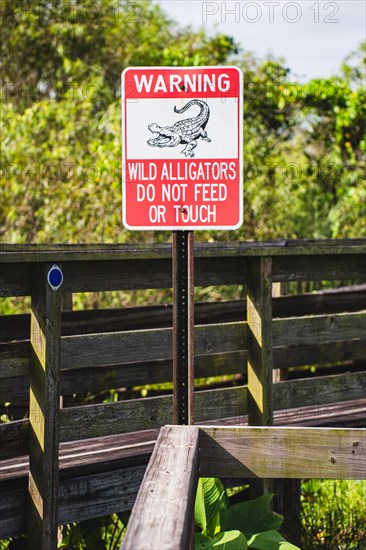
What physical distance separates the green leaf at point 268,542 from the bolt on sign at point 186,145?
1187 millimetres

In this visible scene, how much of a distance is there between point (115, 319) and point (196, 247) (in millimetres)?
899

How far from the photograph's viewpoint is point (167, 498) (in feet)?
6.10

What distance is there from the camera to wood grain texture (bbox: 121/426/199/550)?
161 cm

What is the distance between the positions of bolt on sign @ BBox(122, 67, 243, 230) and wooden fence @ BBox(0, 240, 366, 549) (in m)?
0.69

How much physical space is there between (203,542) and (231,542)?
10cm

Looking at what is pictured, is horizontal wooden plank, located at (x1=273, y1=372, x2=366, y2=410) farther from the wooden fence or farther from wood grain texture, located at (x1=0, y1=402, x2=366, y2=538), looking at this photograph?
wood grain texture, located at (x1=0, y1=402, x2=366, y2=538)

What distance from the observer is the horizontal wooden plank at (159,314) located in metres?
4.39

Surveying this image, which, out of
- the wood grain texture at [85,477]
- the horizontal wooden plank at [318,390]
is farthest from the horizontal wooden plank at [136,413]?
the horizontal wooden plank at [318,390]

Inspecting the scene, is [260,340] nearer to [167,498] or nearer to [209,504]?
[209,504]

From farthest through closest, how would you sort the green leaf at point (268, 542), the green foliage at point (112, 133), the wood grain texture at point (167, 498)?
A: the green foliage at point (112, 133), the green leaf at point (268, 542), the wood grain texture at point (167, 498)

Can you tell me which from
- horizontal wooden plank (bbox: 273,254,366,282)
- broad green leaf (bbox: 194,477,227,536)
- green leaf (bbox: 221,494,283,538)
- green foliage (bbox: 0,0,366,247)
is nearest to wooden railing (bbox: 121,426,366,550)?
broad green leaf (bbox: 194,477,227,536)

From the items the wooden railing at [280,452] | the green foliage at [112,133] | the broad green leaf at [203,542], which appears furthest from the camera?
the green foliage at [112,133]

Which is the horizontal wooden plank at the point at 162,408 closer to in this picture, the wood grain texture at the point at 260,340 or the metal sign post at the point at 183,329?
the wood grain texture at the point at 260,340

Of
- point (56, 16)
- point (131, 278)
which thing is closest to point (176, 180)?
point (131, 278)
